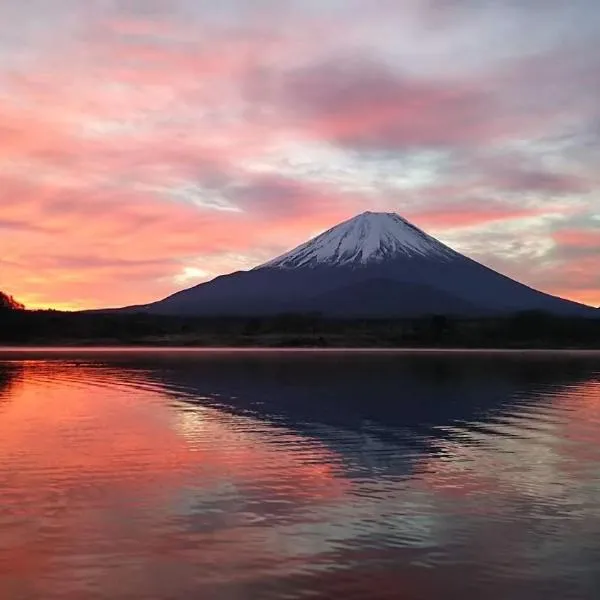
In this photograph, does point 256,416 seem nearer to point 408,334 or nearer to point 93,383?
point 93,383

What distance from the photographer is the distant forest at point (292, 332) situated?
134875 mm

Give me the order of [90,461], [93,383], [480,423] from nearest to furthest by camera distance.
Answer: [90,461]
[480,423]
[93,383]

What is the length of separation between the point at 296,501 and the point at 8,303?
147021mm

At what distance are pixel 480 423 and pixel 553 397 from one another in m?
13.1

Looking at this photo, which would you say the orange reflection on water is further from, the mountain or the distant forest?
the mountain

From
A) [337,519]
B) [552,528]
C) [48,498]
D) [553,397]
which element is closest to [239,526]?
[337,519]

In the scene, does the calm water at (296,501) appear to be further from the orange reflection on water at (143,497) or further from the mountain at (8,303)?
the mountain at (8,303)

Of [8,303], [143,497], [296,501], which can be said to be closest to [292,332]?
[8,303]

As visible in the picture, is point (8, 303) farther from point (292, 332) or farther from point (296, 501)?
point (296, 501)

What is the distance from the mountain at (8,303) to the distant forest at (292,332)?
0.51 metres

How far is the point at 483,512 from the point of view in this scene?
16.9 metres

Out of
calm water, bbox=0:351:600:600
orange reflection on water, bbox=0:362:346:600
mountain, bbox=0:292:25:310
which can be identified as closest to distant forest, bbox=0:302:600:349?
mountain, bbox=0:292:25:310

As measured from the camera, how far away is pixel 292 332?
144375mm

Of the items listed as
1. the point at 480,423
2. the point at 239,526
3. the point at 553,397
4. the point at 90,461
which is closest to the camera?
the point at 239,526
